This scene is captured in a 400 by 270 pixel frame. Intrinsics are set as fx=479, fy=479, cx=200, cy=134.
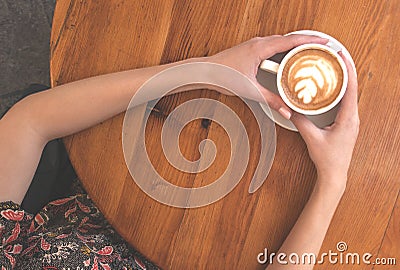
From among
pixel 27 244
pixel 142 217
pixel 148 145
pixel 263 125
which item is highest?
pixel 263 125

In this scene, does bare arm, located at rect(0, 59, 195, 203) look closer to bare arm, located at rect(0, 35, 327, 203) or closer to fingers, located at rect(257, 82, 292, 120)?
bare arm, located at rect(0, 35, 327, 203)

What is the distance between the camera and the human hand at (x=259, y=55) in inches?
32.6

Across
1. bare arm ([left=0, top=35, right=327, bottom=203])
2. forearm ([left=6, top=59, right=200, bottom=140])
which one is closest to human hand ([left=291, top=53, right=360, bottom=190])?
bare arm ([left=0, top=35, right=327, bottom=203])

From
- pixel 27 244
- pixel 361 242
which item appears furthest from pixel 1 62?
pixel 361 242

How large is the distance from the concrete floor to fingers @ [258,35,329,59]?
904 millimetres

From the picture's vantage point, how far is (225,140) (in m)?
0.89

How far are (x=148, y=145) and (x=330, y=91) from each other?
344 mm

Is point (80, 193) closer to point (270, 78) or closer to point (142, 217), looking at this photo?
point (142, 217)

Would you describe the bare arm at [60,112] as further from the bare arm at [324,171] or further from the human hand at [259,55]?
the bare arm at [324,171]

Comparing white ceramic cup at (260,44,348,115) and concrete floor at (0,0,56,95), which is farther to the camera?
concrete floor at (0,0,56,95)

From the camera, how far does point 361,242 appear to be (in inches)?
34.0

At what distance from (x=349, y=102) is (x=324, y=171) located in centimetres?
13

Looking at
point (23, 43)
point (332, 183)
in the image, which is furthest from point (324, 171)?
point (23, 43)

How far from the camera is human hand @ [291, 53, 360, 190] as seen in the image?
0.83m
